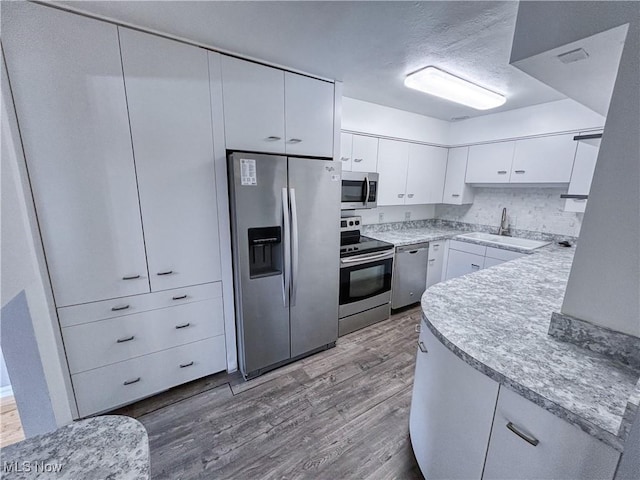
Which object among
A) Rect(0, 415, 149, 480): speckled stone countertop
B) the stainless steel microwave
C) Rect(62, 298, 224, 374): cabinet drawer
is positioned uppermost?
the stainless steel microwave

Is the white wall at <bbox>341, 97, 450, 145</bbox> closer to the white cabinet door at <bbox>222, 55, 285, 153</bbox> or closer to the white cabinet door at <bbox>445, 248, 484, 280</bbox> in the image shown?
the white cabinet door at <bbox>222, 55, 285, 153</bbox>

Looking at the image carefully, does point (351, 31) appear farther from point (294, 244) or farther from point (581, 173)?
point (581, 173)

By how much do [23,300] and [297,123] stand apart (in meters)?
1.90

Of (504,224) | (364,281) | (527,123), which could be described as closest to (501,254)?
(504,224)

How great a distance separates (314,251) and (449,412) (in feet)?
4.64

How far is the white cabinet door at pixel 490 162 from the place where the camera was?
3.21 meters

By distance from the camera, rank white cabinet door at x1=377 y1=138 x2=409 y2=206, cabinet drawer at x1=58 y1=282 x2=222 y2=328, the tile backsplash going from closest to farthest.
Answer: cabinet drawer at x1=58 y1=282 x2=222 y2=328 → the tile backsplash → white cabinet door at x1=377 y1=138 x2=409 y2=206

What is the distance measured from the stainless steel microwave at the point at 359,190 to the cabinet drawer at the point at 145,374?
5.73ft

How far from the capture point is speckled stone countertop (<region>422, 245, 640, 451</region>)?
73 centimetres

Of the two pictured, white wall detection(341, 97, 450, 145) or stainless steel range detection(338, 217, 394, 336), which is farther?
white wall detection(341, 97, 450, 145)

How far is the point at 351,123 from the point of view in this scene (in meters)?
2.89

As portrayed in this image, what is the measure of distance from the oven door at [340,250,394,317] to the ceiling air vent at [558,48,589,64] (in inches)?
75.6

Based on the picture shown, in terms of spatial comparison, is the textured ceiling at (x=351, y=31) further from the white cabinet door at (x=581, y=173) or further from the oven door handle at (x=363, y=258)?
the oven door handle at (x=363, y=258)

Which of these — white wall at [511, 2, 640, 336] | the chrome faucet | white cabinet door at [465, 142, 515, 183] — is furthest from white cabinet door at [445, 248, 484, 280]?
white wall at [511, 2, 640, 336]
